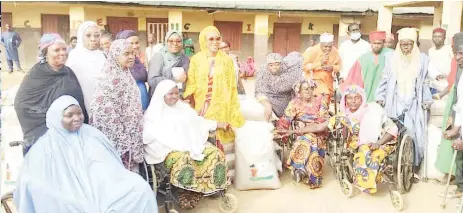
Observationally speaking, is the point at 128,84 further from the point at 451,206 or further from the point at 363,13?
the point at 363,13

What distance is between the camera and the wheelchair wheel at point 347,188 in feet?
14.8

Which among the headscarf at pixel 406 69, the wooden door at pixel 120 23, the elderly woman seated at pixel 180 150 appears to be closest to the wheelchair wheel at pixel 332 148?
the headscarf at pixel 406 69

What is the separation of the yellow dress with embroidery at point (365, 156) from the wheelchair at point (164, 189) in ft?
3.96

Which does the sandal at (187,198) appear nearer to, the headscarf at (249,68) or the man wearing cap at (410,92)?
the man wearing cap at (410,92)

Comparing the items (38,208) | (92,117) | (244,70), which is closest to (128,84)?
(92,117)

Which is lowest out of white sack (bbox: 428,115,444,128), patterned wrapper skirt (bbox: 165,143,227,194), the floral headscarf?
patterned wrapper skirt (bbox: 165,143,227,194)

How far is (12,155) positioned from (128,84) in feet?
4.33

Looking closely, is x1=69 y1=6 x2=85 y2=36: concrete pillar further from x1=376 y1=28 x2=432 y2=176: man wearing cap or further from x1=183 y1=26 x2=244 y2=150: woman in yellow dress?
x1=376 y1=28 x2=432 y2=176: man wearing cap

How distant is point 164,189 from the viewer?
3920mm

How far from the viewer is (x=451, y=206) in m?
4.49

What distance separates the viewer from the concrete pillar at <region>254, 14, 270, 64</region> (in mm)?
14234

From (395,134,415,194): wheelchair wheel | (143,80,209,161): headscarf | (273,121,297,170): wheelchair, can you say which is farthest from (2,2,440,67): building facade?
(143,80,209,161): headscarf

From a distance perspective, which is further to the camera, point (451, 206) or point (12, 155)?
point (451, 206)

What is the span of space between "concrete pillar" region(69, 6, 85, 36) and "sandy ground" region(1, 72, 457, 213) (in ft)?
29.3
